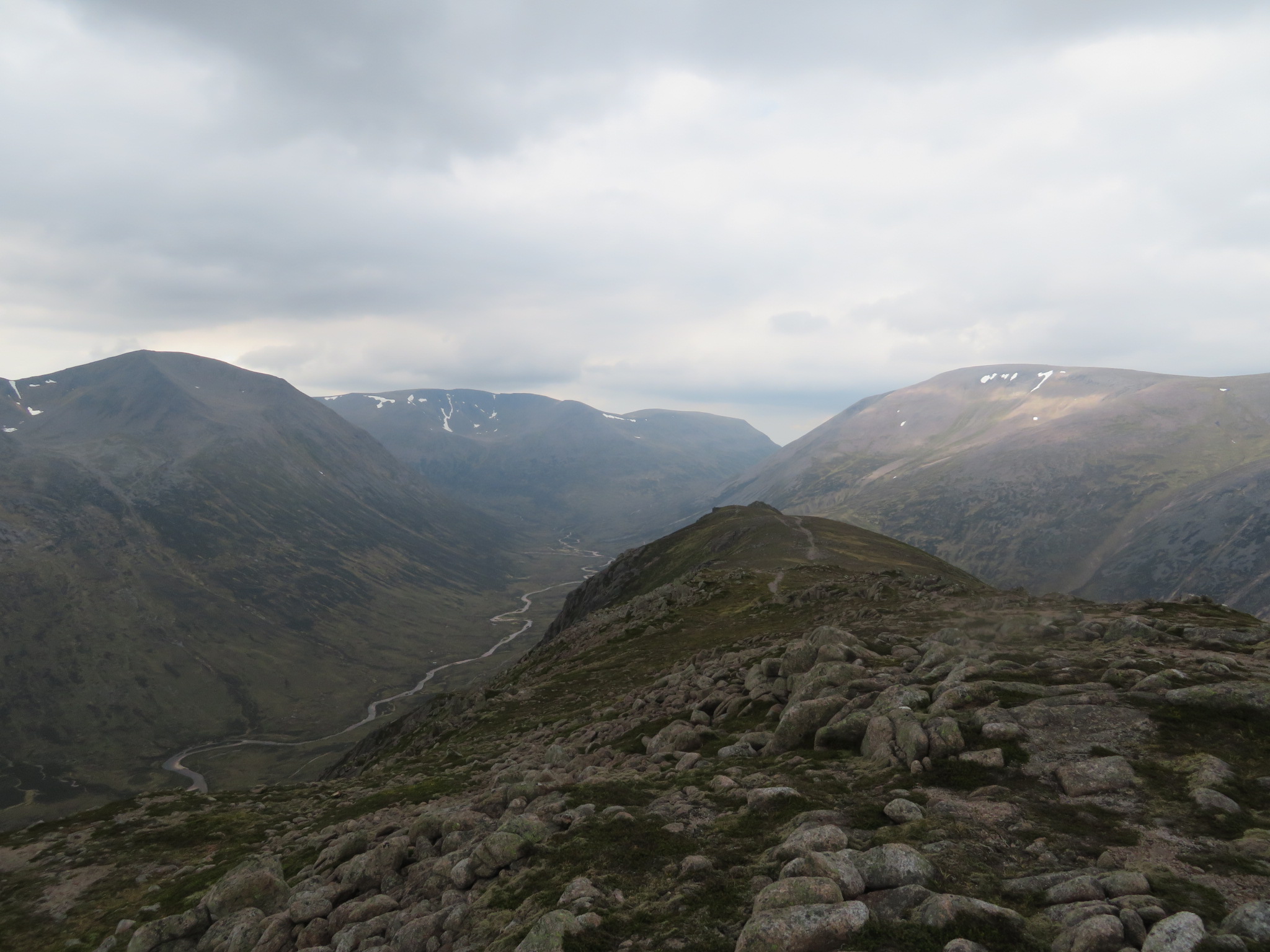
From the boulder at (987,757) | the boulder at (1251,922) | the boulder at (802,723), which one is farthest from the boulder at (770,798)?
the boulder at (1251,922)

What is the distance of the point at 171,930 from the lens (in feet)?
64.2

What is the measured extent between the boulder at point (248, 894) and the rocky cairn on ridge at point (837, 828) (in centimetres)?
8

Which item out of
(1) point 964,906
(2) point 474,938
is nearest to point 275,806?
(2) point 474,938

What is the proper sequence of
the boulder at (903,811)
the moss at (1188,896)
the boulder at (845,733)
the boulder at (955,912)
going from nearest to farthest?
1. the moss at (1188,896)
2. the boulder at (955,912)
3. the boulder at (903,811)
4. the boulder at (845,733)

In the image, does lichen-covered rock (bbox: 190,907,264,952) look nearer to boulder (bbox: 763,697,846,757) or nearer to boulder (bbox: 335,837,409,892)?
boulder (bbox: 335,837,409,892)

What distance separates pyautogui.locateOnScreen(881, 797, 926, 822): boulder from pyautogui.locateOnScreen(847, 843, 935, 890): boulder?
2.79 metres

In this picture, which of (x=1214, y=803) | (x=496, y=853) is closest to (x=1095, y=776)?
(x=1214, y=803)

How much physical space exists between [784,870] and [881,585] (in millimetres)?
50672

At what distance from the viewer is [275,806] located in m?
40.5

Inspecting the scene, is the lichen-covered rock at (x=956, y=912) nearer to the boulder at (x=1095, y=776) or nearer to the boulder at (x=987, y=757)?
the boulder at (x=1095, y=776)

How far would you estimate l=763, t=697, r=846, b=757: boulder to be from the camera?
24.5 meters

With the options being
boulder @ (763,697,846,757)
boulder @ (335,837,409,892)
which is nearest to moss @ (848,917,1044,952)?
boulder @ (763,697,846,757)

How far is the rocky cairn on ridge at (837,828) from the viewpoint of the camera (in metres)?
12.1

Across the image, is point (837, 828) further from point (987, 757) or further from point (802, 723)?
point (802, 723)
